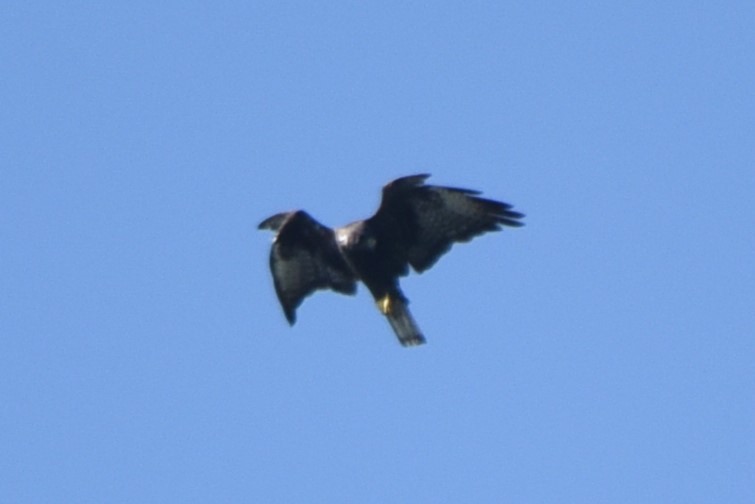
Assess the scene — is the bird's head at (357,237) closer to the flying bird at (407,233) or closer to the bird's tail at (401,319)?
the flying bird at (407,233)

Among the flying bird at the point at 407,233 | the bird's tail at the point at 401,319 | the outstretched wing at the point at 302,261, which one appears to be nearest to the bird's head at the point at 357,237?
the flying bird at the point at 407,233

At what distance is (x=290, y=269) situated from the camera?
37.3 metres

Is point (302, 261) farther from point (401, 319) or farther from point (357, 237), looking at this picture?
point (401, 319)

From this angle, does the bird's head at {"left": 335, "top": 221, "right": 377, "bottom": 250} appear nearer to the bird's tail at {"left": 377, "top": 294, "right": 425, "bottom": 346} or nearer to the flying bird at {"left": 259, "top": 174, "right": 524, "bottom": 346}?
the flying bird at {"left": 259, "top": 174, "right": 524, "bottom": 346}

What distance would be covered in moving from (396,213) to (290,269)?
1420 mm

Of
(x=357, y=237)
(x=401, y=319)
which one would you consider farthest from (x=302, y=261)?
(x=401, y=319)

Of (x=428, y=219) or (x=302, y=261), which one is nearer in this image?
(x=428, y=219)

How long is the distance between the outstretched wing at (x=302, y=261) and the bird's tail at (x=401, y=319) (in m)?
0.74

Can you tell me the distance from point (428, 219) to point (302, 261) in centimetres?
143

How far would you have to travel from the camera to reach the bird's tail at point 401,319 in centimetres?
3638

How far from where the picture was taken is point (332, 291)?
37375 millimetres

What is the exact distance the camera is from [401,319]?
3644 cm

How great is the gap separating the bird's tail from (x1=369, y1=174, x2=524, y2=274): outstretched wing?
0.92 feet

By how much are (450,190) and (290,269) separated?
6.29 feet
